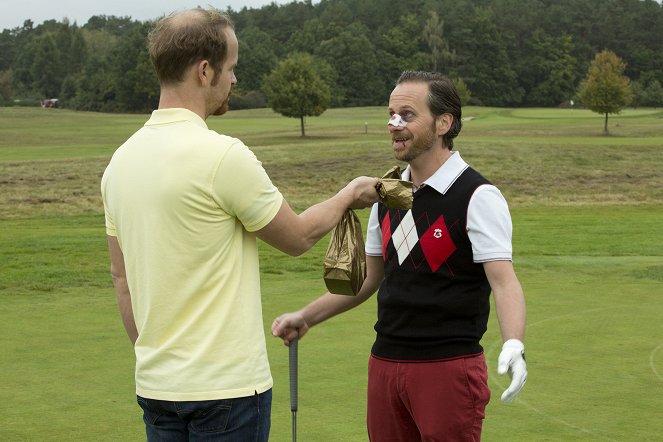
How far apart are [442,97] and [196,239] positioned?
1542mm

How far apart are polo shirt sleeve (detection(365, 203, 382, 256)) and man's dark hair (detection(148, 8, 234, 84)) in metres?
1.42

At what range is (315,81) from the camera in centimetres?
6238

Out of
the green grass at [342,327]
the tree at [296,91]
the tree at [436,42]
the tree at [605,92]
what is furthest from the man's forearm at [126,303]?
the tree at [436,42]

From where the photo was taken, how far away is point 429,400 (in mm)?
3906

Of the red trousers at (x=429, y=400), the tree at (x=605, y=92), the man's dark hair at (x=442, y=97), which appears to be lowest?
the tree at (x=605, y=92)

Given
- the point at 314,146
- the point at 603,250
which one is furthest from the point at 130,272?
the point at 314,146

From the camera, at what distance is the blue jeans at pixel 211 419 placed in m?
3.00

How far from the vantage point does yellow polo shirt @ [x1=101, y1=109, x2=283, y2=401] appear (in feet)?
9.61

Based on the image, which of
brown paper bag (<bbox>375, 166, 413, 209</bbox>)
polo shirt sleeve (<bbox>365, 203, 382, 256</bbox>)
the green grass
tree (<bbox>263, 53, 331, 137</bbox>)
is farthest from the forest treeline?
brown paper bag (<bbox>375, 166, 413, 209</bbox>)

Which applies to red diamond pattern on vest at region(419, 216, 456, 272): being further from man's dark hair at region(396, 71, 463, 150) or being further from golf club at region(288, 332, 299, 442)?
golf club at region(288, 332, 299, 442)

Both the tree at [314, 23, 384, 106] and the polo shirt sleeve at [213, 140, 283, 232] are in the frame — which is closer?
the polo shirt sleeve at [213, 140, 283, 232]

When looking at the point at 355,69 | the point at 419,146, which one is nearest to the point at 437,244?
the point at 419,146

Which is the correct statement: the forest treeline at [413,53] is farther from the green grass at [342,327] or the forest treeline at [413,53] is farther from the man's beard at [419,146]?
the man's beard at [419,146]

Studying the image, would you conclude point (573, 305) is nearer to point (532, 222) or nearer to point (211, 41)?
point (211, 41)
